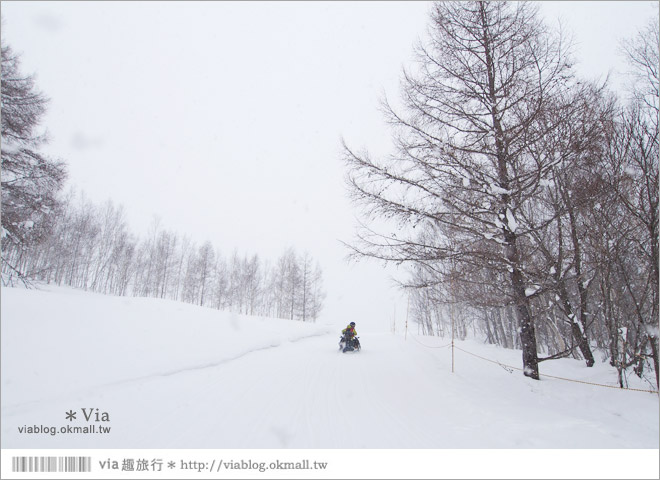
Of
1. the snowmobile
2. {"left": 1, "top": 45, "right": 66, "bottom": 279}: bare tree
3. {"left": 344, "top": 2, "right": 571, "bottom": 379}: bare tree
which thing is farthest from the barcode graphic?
the snowmobile

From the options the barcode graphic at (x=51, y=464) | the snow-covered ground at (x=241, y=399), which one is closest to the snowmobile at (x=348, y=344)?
the snow-covered ground at (x=241, y=399)

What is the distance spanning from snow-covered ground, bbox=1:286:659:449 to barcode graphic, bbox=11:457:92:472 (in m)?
0.22

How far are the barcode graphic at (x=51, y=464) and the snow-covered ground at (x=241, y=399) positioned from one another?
0.22 meters

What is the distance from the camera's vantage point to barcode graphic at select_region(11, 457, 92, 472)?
2.38m

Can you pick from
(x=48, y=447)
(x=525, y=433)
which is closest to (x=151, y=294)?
(x=48, y=447)

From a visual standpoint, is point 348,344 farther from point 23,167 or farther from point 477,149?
point 23,167

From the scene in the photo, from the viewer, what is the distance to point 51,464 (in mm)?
2426

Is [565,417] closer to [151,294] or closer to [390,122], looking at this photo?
[390,122]

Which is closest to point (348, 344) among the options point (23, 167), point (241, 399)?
point (241, 399)

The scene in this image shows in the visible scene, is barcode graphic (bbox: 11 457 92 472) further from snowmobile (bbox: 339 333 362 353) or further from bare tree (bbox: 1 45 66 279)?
snowmobile (bbox: 339 333 362 353)

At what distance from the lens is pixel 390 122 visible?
6.09m

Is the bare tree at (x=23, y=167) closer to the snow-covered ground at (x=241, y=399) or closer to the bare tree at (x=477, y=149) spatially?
the snow-covered ground at (x=241, y=399)

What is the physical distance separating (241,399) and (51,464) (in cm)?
207

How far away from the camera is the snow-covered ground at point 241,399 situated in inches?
112
